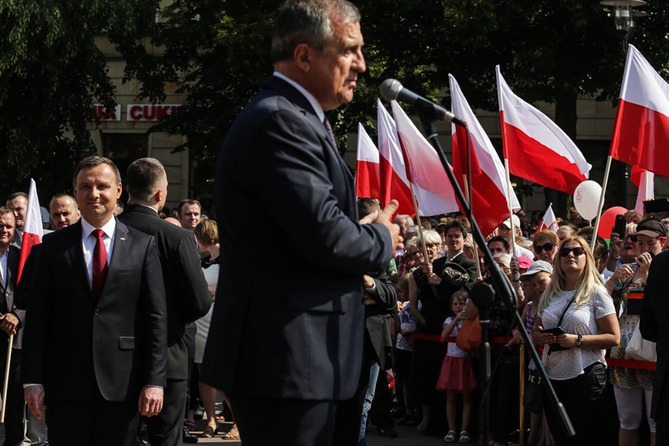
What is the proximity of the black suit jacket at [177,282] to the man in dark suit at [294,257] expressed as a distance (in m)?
2.84

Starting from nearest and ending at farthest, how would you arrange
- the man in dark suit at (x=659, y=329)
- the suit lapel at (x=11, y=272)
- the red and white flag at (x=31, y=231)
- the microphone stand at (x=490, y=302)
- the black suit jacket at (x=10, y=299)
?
the microphone stand at (x=490, y=302) → the man in dark suit at (x=659, y=329) → the black suit jacket at (x=10, y=299) → the suit lapel at (x=11, y=272) → the red and white flag at (x=31, y=231)

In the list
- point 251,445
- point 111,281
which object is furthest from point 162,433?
point 251,445

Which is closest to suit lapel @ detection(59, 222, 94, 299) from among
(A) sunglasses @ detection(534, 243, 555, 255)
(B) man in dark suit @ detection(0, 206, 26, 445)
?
(B) man in dark suit @ detection(0, 206, 26, 445)

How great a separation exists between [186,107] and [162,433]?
21.8 m

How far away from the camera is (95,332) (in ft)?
17.4

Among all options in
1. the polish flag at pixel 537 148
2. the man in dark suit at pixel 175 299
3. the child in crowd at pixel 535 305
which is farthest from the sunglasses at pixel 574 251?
the man in dark suit at pixel 175 299

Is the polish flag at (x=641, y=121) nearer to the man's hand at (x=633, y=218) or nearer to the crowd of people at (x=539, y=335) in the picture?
the crowd of people at (x=539, y=335)

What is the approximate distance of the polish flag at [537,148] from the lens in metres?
10.4

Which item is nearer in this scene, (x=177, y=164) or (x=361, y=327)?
(x=361, y=327)

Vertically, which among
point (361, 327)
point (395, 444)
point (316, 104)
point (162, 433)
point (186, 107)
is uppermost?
point (186, 107)

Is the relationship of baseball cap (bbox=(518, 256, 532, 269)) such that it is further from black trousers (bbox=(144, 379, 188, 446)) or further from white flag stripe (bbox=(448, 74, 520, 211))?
black trousers (bbox=(144, 379, 188, 446))

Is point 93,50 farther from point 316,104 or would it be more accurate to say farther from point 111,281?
point 316,104

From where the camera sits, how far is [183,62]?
2817cm

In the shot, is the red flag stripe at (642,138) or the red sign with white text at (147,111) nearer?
the red flag stripe at (642,138)
